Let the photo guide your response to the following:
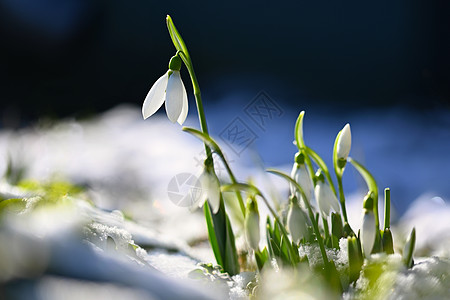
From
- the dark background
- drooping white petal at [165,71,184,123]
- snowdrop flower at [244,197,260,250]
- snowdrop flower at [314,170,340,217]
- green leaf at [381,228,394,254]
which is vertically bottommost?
green leaf at [381,228,394,254]

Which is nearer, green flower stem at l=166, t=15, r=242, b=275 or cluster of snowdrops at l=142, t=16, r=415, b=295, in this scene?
cluster of snowdrops at l=142, t=16, r=415, b=295

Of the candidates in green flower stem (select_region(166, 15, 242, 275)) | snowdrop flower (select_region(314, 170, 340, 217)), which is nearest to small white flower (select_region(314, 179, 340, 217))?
snowdrop flower (select_region(314, 170, 340, 217))

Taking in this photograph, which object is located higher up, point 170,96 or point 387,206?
point 170,96

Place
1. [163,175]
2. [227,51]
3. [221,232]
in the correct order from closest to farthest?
[221,232]
[163,175]
[227,51]

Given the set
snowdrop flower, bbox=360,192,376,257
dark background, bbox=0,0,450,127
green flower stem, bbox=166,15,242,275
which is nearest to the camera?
snowdrop flower, bbox=360,192,376,257

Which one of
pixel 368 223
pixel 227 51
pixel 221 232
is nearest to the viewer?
pixel 368 223

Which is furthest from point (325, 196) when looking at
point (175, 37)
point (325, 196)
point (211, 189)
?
point (175, 37)

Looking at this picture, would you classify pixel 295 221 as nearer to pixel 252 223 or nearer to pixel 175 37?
pixel 252 223

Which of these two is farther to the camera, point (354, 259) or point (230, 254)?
point (230, 254)

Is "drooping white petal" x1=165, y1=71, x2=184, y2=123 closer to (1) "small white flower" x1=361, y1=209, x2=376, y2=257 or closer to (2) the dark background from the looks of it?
(1) "small white flower" x1=361, y1=209, x2=376, y2=257
